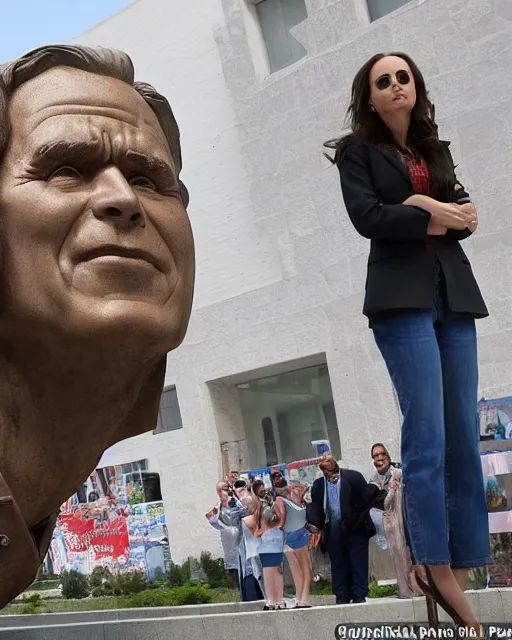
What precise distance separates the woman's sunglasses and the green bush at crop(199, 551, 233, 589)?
6.70m

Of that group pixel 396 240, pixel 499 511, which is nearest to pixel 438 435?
pixel 396 240

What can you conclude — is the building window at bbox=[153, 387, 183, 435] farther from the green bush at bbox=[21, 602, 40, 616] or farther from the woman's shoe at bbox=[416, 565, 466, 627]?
the woman's shoe at bbox=[416, 565, 466, 627]

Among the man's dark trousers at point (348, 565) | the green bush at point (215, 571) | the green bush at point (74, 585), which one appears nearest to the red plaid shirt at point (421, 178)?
the man's dark trousers at point (348, 565)

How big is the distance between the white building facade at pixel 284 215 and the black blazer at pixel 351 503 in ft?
7.63

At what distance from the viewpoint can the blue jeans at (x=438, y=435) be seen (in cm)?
196

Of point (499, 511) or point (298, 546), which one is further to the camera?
point (298, 546)

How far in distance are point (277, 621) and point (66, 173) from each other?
2.06 m

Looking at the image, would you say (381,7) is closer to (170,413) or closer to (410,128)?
(170,413)

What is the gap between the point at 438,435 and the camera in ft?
6.53

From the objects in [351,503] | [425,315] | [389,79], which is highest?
[389,79]

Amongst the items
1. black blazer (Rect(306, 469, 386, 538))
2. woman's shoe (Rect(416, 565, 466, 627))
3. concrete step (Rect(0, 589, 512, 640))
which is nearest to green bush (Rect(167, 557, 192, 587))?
concrete step (Rect(0, 589, 512, 640))

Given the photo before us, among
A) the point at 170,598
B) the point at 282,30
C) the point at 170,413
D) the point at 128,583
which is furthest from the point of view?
the point at 170,413

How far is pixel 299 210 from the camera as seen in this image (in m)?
7.57

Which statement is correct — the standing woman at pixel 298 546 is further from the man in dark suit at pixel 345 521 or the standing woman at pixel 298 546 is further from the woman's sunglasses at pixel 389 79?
the woman's sunglasses at pixel 389 79
